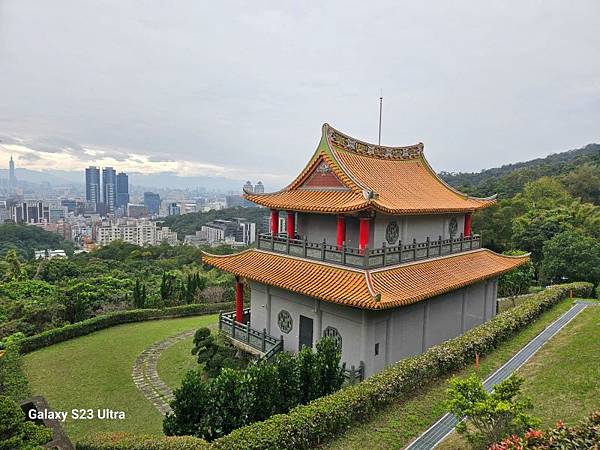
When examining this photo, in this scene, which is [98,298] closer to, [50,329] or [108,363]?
[50,329]

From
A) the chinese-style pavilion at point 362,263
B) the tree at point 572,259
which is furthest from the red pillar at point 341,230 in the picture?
the tree at point 572,259

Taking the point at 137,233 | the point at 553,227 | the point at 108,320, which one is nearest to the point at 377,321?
the point at 108,320

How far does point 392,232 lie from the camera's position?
13.8 m

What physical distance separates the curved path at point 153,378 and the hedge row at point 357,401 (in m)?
5.62

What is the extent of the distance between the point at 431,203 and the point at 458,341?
511 centimetres

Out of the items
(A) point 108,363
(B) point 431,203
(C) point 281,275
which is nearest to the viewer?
(C) point 281,275

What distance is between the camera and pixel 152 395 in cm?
1333

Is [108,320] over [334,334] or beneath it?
beneath

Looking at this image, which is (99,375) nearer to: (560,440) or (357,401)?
(357,401)

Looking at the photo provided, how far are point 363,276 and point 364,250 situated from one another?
76 cm

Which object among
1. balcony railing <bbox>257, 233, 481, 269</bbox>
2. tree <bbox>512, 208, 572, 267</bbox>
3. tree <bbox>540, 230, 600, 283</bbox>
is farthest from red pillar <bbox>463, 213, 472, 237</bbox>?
tree <bbox>512, 208, 572, 267</bbox>

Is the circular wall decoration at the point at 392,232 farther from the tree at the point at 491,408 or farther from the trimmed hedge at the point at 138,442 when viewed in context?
the trimmed hedge at the point at 138,442

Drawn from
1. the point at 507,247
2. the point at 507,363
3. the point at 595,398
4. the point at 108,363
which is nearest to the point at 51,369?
the point at 108,363

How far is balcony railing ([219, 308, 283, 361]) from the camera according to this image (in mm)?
13961
